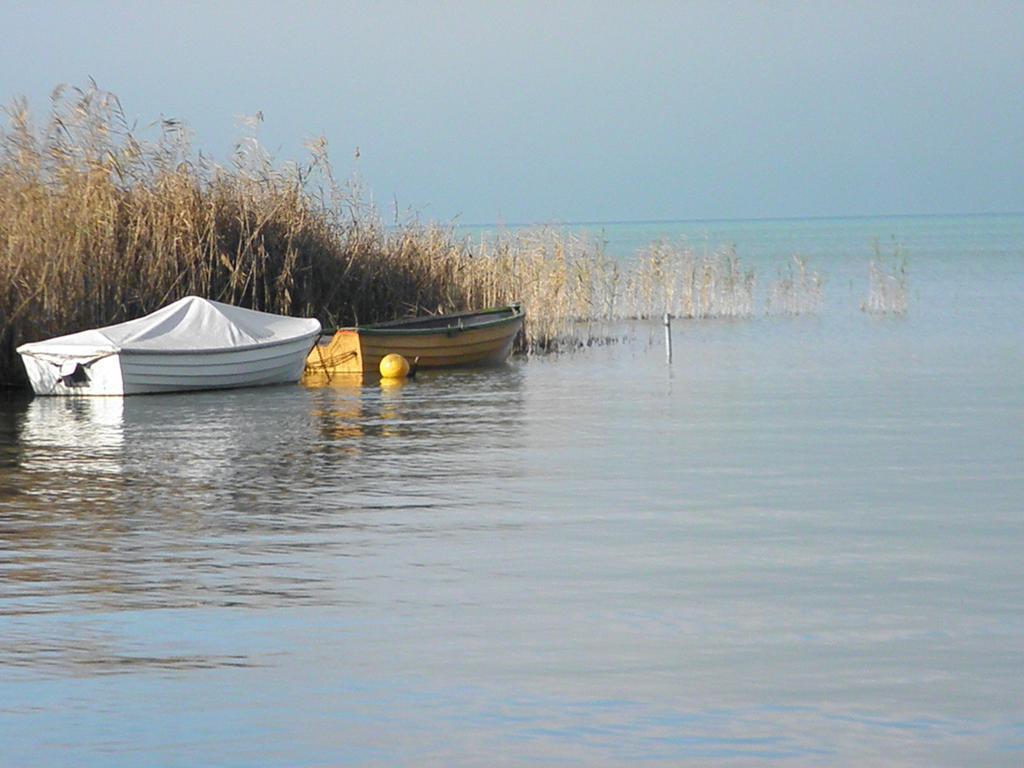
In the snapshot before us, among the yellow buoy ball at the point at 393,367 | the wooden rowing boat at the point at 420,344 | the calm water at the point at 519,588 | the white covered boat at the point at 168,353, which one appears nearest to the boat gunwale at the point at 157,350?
the white covered boat at the point at 168,353

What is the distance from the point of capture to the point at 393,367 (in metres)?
23.1

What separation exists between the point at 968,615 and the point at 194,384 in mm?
14835

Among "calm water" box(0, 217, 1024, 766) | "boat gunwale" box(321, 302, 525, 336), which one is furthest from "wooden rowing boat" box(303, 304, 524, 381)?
"calm water" box(0, 217, 1024, 766)

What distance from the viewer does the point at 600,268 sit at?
3009cm

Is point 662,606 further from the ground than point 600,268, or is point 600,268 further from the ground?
point 600,268

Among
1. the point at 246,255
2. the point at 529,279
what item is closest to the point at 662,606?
the point at 246,255

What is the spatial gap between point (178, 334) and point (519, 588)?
43.2ft

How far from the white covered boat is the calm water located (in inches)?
105

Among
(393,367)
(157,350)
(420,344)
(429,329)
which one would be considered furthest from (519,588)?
(429,329)

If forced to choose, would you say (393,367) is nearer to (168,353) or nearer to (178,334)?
(178,334)

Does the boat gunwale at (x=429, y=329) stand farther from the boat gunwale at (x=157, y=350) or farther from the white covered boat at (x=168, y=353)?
the boat gunwale at (x=157, y=350)

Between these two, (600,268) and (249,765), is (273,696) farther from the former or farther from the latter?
(600,268)

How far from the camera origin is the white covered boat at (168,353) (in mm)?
20000

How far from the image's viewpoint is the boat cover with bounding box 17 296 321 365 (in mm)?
19969
